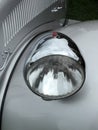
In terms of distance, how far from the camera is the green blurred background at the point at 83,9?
3893 millimetres

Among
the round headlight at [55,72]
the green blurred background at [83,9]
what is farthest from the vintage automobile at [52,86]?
the green blurred background at [83,9]

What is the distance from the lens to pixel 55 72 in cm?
130

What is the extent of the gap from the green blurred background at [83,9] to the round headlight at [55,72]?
2.54 meters

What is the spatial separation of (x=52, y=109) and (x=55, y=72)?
12 cm

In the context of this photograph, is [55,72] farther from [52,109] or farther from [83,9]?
[83,9]

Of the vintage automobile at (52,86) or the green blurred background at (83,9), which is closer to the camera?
the vintage automobile at (52,86)

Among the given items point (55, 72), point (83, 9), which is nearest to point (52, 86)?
point (55, 72)

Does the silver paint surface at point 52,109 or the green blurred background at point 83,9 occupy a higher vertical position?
the green blurred background at point 83,9

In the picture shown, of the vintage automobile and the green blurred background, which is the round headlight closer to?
the vintage automobile

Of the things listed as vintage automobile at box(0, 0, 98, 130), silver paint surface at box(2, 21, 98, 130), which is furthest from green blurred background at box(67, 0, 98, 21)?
silver paint surface at box(2, 21, 98, 130)

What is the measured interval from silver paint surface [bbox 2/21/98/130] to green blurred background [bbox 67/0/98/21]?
8.24 ft

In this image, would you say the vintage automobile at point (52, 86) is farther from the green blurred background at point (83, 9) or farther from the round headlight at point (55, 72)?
the green blurred background at point (83, 9)

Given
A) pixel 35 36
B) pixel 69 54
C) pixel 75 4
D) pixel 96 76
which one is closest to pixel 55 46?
pixel 69 54

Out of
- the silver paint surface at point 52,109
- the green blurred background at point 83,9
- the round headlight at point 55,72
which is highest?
the green blurred background at point 83,9
